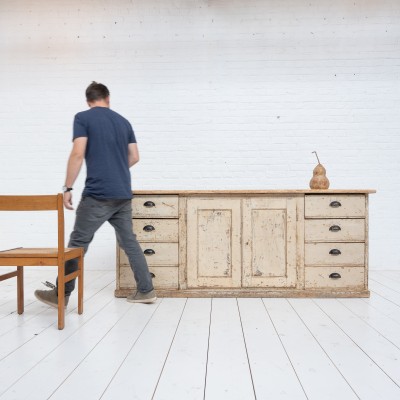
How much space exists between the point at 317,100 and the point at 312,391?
378 centimetres

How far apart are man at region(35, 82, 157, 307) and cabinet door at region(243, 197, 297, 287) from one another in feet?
3.00

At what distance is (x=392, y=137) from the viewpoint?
196 inches

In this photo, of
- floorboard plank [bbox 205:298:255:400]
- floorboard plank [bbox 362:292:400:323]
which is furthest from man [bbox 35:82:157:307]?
floorboard plank [bbox 362:292:400:323]

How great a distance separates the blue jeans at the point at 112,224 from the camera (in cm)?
310

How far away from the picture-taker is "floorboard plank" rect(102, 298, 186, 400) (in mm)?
1787

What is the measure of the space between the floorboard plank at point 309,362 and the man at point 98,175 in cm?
117

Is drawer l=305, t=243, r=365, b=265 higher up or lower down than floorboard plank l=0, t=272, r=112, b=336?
higher up

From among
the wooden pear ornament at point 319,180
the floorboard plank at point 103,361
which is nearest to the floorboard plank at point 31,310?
the floorboard plank at point 103,361

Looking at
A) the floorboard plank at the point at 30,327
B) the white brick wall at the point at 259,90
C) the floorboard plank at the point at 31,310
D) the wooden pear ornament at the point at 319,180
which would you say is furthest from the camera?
the white brick wall at the point at 259,90

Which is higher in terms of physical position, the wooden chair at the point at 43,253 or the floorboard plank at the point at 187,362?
the wooden chair at the point at 43,253

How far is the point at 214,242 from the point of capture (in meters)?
3.67

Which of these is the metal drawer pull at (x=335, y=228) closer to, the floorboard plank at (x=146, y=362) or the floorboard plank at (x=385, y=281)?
the floorboard plank at (x=385, y=281)

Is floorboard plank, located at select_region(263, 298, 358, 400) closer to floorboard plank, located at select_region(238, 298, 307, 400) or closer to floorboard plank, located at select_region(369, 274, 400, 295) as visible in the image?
floorboard plank, located at select_region(238, 298, 307, 400)

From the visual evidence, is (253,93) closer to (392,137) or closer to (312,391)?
(392,137)
